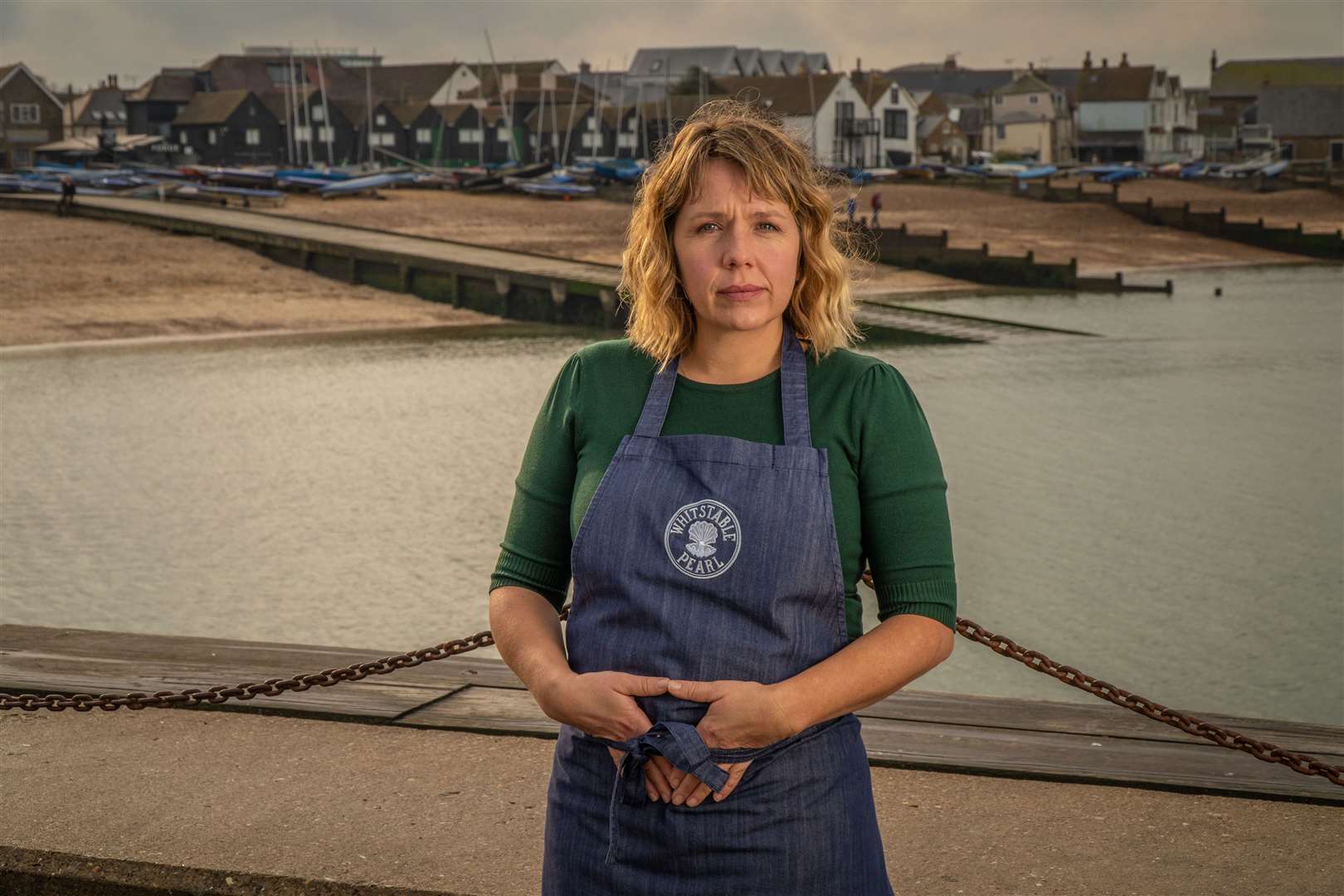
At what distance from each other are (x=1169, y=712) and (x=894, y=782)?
0.67m

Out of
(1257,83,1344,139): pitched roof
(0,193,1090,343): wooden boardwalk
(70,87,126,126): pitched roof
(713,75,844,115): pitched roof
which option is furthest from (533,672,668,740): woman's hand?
(70,87,126,126): pitched roof

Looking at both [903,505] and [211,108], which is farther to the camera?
[211,108]

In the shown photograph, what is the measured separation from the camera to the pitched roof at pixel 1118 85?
317 ft

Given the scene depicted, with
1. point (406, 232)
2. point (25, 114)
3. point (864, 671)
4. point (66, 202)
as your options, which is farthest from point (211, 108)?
point (864, 671)

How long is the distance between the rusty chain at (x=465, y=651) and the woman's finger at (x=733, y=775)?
94 cm

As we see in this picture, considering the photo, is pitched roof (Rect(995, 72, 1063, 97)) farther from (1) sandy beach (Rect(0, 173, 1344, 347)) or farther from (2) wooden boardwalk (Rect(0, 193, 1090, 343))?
(2) wooden boardwalk (Rect(0, 193, 1090, 343))

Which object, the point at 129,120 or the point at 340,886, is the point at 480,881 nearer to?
the point at 340,886

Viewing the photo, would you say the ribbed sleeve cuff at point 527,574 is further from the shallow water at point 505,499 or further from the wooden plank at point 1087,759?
the shallow water at point 505,499

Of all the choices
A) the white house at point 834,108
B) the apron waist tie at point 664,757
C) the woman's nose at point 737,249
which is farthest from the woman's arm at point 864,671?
the white house at point 834,108

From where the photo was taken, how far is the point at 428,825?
3.39 meters

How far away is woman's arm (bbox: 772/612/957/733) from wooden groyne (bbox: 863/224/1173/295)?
33.8 metres

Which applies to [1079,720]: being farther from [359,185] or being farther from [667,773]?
[359,185]

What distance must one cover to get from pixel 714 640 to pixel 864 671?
0.69 feet

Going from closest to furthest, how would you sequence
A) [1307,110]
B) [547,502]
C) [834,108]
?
[547,502], [834,108], [1307,110]
